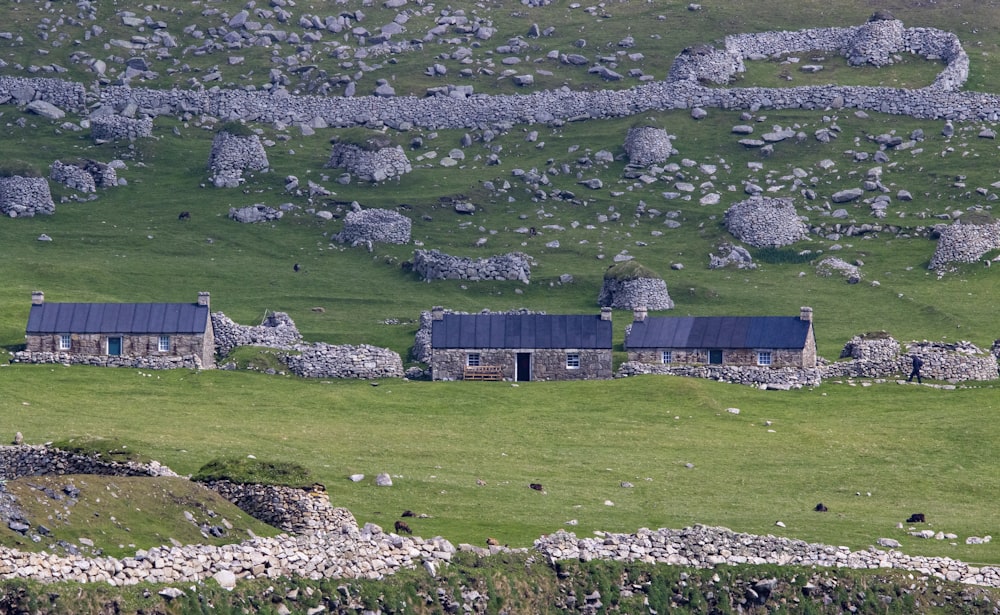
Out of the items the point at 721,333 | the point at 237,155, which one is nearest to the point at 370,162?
the point at 237,155

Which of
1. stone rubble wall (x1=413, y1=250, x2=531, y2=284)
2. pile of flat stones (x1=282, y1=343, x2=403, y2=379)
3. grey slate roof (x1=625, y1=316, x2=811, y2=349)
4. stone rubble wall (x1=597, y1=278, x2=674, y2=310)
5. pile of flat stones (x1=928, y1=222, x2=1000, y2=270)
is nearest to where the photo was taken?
pile of flat stones (x1=282, y1=343, x2=403, y2=379)

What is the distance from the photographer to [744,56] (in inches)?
5591

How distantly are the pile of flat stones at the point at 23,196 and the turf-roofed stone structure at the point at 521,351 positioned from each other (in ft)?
121

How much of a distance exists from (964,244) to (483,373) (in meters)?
32.6

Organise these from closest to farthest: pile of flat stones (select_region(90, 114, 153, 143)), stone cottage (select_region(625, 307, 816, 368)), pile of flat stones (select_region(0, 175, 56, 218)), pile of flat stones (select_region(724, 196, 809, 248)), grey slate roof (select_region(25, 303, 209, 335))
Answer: grey slate roof (select_region(25, 303, 209, 335)) → stone cottage (select_region(625, 307, 816, 368)) → pile of flat stones (select_region(724, 196, 809, 248)) → pile of flat stones (select_region(0, 175, 56, 218)) → pile of flat stones (select_region(90, 114, 153, 143))

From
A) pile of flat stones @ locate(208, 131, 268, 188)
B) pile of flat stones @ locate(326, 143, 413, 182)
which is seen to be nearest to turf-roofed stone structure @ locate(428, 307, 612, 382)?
pile of flat stones @ locate(326, 143, 413, 182)

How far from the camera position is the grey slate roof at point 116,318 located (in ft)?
274

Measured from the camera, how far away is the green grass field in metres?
60.4

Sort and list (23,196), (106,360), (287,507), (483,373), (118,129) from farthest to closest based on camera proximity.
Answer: (118,129)
(23,196)
(483,373)
(106,360)
(287,507)

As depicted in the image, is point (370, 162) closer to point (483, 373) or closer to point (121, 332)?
point (121, 332)

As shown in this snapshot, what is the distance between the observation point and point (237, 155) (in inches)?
4742

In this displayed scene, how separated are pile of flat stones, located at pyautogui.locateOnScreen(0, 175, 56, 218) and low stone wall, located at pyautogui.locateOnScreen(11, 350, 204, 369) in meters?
32.3

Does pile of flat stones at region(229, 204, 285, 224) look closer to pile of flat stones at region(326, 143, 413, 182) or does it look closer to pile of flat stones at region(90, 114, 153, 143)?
pile of flat stones at region(326, 143, 413, 182)

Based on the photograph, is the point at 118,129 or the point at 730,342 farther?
the point at 118,129
